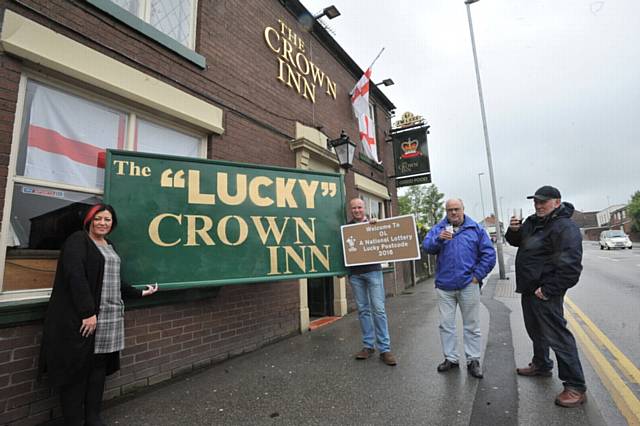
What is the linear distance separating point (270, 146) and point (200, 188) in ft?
6.78

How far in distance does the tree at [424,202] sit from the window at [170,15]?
994 inches

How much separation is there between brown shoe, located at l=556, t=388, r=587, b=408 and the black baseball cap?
1.70 metres

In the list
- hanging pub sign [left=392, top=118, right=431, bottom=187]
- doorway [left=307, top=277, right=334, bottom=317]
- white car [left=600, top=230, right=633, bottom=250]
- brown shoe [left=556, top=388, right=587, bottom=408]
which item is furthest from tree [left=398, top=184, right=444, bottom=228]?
brown shoe [left=556, top=388, right=587, bottom=408]

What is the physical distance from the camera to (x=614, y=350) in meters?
3.84

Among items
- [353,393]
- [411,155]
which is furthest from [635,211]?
[353,393]

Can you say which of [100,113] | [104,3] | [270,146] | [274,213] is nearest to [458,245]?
[274,213]

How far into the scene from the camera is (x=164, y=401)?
114 inches

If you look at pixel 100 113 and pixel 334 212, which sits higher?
pixel 100 113

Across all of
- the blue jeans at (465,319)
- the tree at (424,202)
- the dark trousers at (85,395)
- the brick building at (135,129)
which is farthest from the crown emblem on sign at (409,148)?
the tree at (424,202)

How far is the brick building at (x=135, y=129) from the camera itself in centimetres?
255

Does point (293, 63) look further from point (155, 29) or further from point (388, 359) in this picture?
point (388, 359)

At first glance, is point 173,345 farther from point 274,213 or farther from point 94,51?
point 94,51

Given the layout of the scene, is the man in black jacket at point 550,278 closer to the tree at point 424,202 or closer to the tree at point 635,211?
the tree at point 424,202

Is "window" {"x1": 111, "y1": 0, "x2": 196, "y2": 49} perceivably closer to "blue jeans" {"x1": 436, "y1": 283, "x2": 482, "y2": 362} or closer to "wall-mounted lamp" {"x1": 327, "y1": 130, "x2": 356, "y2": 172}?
"wall-mounted lamp" {"x1": 327, "y1": 130, "x2": 356, "y2": 172}
